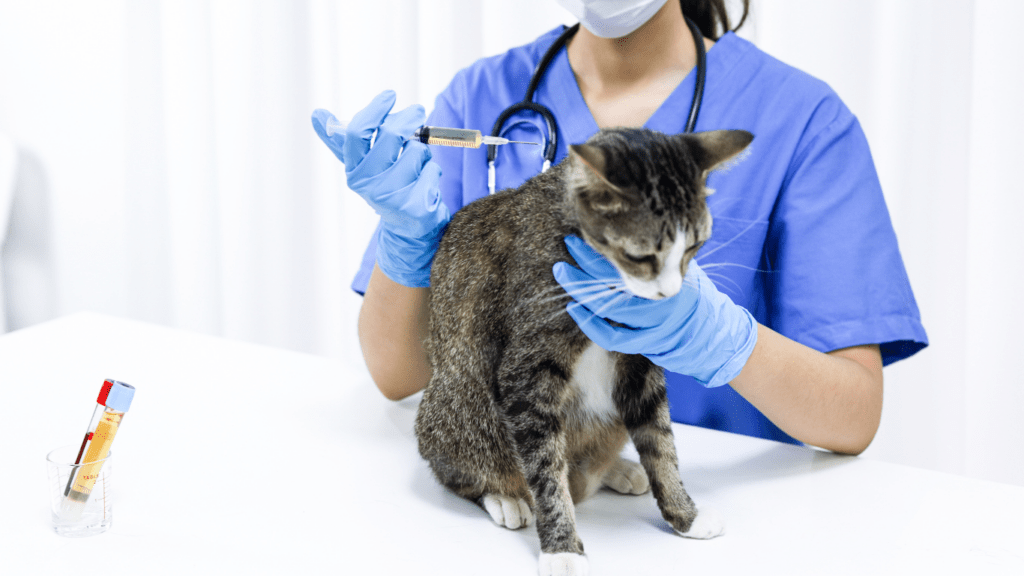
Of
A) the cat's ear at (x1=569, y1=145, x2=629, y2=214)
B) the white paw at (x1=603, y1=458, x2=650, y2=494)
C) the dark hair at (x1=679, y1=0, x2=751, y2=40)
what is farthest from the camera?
the dark hair at (x1=679, y1=0, x2=751, y2=40)

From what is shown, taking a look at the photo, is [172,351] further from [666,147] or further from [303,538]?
[666,147]

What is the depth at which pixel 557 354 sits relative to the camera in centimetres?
74

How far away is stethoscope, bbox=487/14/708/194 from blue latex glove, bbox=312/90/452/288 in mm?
178

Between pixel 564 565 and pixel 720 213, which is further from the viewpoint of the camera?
pixel 720 213

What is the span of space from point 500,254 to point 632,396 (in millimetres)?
213

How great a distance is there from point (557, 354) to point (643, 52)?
63 cm

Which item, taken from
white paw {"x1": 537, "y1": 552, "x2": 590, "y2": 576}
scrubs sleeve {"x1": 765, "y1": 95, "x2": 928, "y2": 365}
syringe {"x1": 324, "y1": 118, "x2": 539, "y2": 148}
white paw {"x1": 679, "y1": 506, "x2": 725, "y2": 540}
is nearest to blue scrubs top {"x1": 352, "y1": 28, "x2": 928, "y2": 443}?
scrubs sleeve {"x1": 765, "y1": 95, "x2": 928, "y2": 365}

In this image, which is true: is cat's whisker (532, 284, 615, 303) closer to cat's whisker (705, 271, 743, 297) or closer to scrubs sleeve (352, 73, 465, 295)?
cat's whisker (705, 271, 743, 297)

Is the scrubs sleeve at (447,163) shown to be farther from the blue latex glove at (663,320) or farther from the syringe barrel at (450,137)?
the blue latex glove at (663,320)

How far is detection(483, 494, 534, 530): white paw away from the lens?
78cm

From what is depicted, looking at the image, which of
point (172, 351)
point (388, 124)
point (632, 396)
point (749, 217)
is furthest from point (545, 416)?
point (172, 351)

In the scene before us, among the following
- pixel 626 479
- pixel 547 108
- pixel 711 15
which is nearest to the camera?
pixel 626 479

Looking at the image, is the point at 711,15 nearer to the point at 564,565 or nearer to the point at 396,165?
the point at 396,165

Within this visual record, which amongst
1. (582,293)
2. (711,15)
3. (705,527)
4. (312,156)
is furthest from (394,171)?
(312,156)
